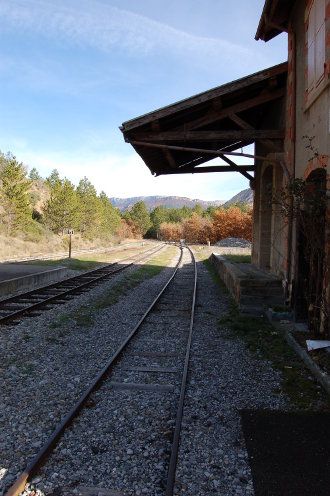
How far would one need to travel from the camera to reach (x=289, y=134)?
8969 millimetres

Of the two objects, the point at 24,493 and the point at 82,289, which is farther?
the point at 82,289

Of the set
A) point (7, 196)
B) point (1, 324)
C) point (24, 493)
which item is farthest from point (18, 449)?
point (7, 196)

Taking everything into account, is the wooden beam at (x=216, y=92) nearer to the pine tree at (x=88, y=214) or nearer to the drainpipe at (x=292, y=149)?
the drainpipe at (x=292, y=149)

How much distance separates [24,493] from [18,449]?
0.64 metres

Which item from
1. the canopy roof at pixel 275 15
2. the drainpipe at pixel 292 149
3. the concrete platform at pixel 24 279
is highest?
the canopy roof at pixel 275 15

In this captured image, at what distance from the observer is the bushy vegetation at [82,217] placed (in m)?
44.8

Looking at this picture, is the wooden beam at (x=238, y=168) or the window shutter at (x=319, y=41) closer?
the window shutter at (x=319, y=41)

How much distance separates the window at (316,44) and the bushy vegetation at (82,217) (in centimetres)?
3951

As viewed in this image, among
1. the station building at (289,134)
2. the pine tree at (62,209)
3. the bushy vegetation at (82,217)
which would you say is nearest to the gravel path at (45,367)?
the station building at (289,134)

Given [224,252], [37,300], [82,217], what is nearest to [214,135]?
[37,300]

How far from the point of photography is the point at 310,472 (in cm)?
326

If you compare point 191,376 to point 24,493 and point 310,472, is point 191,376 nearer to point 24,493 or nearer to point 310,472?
point 310,472

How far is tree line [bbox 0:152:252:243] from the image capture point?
44906mm

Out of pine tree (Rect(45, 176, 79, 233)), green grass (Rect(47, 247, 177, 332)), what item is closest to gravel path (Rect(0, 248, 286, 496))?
green grass (Rect(47, 247, 177, 332))
